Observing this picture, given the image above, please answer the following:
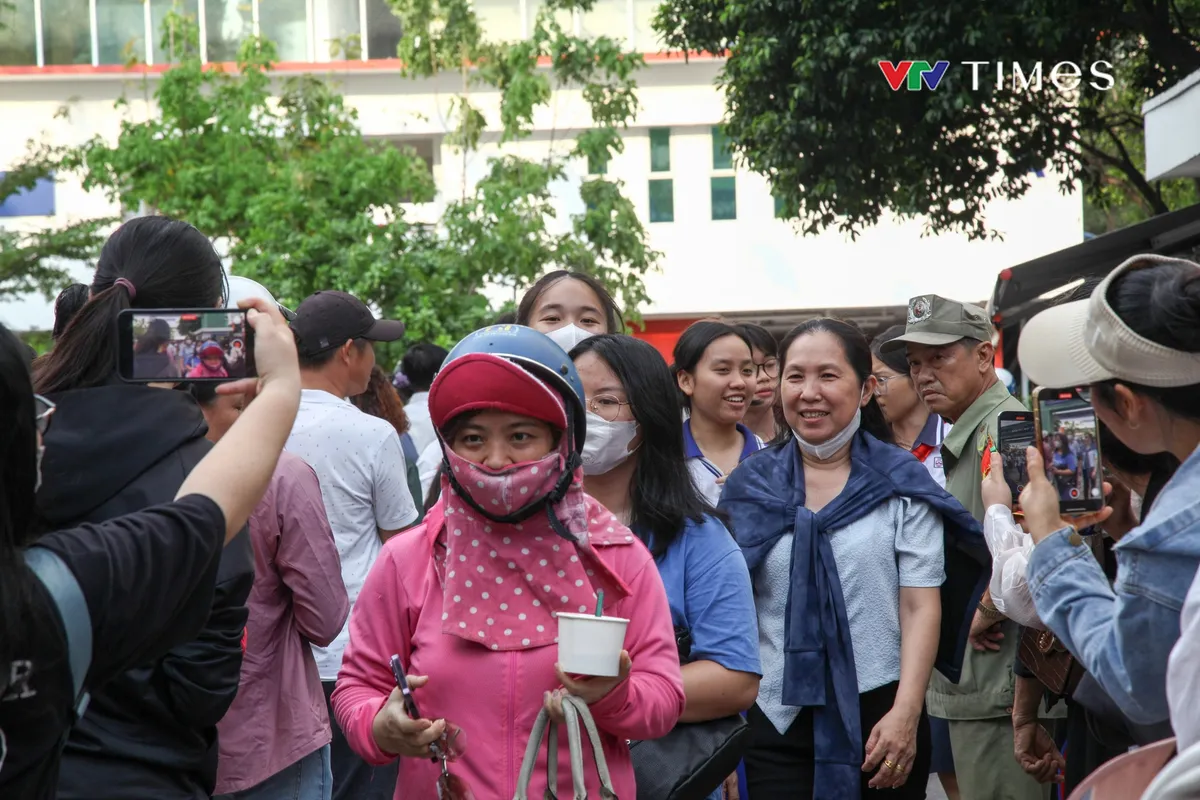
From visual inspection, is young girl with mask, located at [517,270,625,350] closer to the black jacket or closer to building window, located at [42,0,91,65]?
the black jacket

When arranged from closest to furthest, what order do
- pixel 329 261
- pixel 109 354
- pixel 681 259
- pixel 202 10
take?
1. pixel 109 354
2. pixel 329 261
3. pixel 202 10
4. pixel 681 259

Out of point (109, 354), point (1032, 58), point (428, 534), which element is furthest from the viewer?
point (1032, 58)

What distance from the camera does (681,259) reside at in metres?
26.7

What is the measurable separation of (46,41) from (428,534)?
26018mm

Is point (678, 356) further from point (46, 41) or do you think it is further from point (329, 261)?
point (46, 41)

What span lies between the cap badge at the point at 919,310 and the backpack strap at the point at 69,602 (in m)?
4.17

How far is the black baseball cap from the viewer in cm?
555

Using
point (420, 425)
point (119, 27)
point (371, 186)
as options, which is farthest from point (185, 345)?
point (119, 27)

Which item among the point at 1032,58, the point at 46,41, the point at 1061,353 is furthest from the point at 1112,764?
the point at 46,41

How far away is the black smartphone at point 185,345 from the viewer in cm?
243

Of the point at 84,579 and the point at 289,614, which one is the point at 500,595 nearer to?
the point at 84,579

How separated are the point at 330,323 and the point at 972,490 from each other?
8.79ft

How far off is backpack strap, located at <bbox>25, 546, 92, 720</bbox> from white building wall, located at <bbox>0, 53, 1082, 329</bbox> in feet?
77.3

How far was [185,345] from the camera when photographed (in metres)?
2.45
